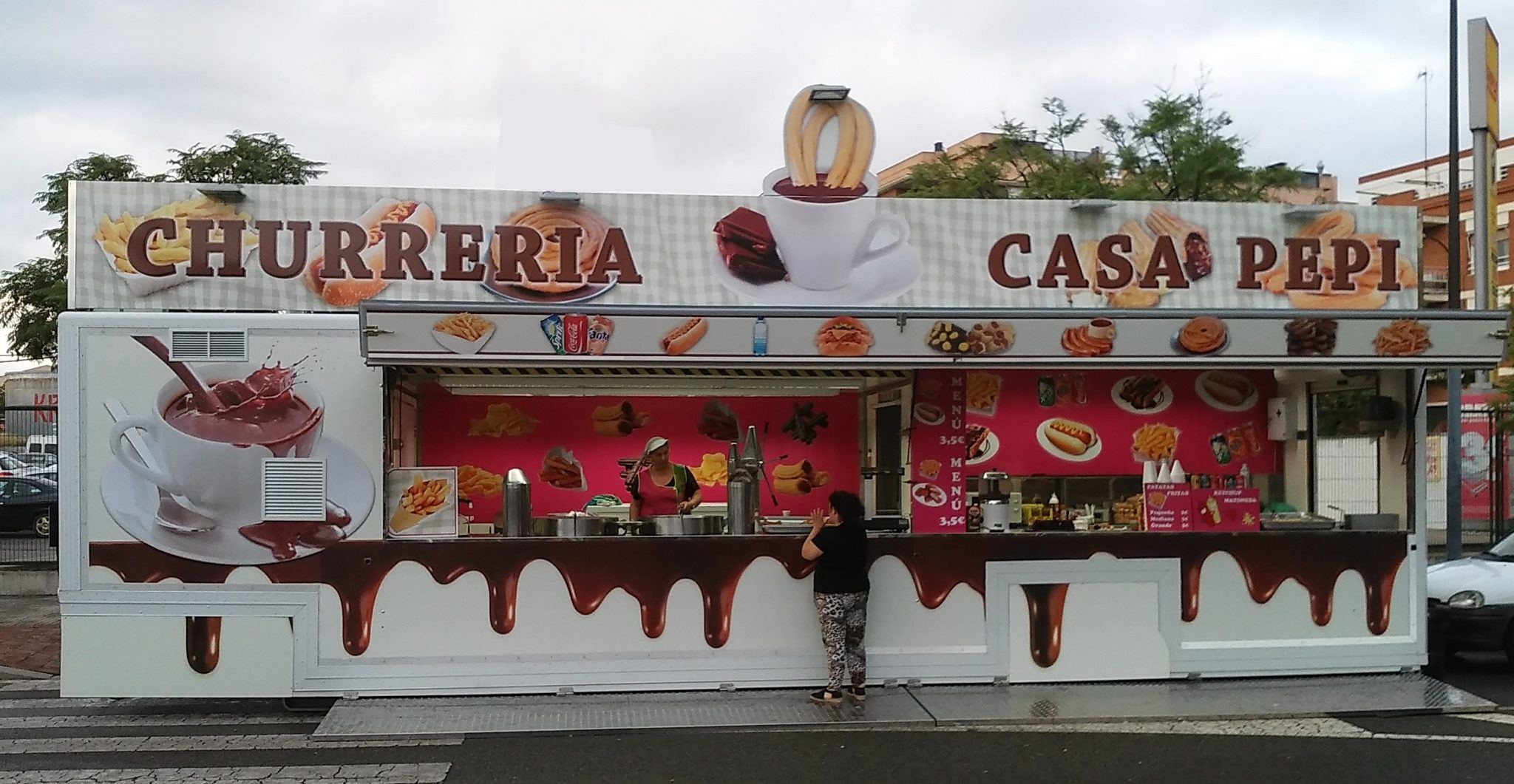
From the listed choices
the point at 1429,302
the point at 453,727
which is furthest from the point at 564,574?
the point at 1429,302

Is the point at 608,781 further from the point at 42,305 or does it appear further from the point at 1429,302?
the point at 1429,302

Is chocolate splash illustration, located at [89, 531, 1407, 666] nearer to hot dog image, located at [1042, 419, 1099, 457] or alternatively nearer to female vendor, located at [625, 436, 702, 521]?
female vendor, located at [625, 436, 702, 521]

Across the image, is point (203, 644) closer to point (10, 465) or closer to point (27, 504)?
point (27, 504)

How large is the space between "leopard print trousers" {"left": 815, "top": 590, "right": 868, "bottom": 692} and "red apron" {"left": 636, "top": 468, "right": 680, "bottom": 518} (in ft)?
6.89

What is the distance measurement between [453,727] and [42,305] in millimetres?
20331

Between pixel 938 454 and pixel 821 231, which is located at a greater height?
pixel 821 231

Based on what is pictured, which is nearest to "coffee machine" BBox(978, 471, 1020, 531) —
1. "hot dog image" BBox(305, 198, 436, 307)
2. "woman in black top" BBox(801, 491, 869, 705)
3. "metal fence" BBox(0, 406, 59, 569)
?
"woman in black top" BBox(801, 491, 869, 705)

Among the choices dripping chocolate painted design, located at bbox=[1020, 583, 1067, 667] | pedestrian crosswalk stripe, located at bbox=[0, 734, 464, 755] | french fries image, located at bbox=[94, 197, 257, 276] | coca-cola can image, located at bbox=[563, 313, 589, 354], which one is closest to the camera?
pedestrian crosswalk stripe, located at bbox=[0, 734, 464, 755]

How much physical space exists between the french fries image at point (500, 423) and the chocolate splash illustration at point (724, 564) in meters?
2.37

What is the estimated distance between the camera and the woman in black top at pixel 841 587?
938cm

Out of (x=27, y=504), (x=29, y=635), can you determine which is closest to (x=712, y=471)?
(x=29, y=635)

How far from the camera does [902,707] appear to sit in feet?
30.7

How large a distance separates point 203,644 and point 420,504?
5.89 feet

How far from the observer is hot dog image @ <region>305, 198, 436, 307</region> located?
34.0 feet
